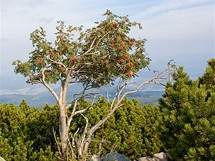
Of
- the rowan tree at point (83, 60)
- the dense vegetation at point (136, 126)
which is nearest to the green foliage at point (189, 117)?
the dense vegetation at point (136, 126)

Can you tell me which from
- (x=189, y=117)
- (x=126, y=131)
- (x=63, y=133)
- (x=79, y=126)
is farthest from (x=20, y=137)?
(x=189, y=117)

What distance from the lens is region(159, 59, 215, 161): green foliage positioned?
696cm

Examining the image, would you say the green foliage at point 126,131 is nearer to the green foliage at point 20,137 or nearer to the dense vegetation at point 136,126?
the dense vegetation at point 136,126

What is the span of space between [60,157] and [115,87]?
124 inches

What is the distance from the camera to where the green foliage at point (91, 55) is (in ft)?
34.2

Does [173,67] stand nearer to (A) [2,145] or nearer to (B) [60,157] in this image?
(B) [60,157]

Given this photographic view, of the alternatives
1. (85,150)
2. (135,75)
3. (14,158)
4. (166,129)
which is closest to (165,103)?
(166,129)

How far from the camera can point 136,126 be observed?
12.7 m

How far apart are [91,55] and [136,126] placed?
3671 millimetres

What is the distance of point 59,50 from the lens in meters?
10.7

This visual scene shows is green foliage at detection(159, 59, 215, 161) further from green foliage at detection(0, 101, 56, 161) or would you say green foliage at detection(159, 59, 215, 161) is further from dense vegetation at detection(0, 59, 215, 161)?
green foliage at detection(0, 101, 56, 161)

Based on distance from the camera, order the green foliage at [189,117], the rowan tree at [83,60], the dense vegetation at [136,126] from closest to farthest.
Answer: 1. the green foliage at [189,117]
2. the dense vegetation at [136,126]
3. the rowan tree at [83,60]

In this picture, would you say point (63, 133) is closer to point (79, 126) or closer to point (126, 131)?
point (79, 126)

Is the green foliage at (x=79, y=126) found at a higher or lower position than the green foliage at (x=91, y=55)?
lower
